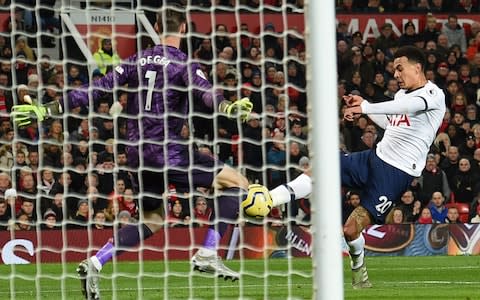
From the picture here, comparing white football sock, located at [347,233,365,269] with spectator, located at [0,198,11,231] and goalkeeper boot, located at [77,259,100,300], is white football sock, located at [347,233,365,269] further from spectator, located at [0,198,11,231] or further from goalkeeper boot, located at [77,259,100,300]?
spectator, located at [0,198,11,231]

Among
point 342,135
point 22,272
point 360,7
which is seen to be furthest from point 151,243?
point 360,7

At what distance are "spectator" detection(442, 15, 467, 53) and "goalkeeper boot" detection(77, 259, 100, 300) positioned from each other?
13518 mm

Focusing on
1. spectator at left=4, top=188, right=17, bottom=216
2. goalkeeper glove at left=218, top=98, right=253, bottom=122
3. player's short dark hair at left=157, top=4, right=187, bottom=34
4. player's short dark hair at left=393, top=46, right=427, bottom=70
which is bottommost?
spectator at left=4, top=188, right=17, bottom=216

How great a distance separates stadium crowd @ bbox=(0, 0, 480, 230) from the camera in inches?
581

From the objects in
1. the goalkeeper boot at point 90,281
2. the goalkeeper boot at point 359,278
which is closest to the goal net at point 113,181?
the goalkeeper boot at point 359,278

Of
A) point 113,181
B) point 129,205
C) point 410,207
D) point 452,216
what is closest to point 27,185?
point 113,181

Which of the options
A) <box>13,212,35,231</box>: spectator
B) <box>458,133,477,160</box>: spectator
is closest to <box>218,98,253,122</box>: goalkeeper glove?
<box>13,212,35,231</box>: spectator

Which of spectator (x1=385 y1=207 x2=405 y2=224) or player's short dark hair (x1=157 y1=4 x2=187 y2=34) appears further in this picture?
spectator (x1=385 y1=207 x2=405 y2=224)

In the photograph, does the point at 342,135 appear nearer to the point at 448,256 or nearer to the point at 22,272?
the point at 448,256

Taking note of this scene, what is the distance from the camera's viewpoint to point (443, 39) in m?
22.6

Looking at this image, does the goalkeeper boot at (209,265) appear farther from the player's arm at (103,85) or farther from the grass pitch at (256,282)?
the player's arm at (103,85)

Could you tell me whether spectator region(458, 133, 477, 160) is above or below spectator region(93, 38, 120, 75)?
below

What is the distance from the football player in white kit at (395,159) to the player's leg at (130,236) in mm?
1371

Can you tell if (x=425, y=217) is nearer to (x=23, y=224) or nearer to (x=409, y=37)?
(x=409, y=37)
